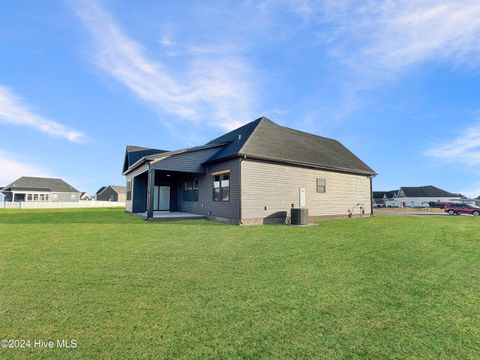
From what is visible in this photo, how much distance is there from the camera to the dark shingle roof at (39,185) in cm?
4234

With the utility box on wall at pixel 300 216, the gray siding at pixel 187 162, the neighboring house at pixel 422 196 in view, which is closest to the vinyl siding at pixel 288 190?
the utility box on wall at pixel 300 216

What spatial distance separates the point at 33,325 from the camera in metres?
2.80

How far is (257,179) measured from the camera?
12.7m

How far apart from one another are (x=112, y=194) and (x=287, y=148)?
2331 inches

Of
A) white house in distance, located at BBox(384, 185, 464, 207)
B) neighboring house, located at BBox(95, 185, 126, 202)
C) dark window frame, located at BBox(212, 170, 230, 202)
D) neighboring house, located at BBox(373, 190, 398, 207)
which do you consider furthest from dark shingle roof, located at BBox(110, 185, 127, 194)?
white house in distance, located at BBox(384, 185, 464, 207)

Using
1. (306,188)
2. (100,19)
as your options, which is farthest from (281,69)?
(100,19)

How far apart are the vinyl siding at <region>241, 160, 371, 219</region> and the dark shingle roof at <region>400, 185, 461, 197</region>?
60765 millimetres

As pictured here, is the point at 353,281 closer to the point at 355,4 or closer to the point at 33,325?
the point at 33,325

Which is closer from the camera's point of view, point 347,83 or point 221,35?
point 221,35

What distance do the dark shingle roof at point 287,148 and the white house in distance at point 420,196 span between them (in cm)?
5254

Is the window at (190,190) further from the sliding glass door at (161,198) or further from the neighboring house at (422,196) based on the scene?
the neighboring house at (422,196)

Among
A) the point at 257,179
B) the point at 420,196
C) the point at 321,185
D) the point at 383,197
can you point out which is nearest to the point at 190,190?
the point at 257,179

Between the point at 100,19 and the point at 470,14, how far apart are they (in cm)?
1491

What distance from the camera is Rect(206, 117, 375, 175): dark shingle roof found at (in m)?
13.2
